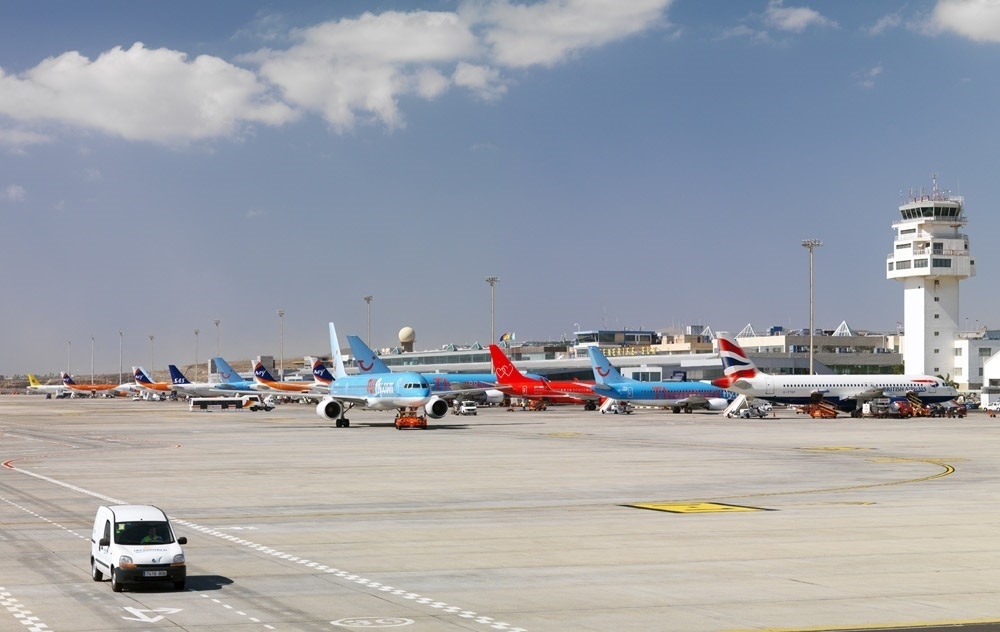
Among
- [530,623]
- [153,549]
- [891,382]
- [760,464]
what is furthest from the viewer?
[891,382]

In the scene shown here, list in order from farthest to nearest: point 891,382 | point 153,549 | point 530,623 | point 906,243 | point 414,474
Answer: point 906,243 → point 891,382 → point 414,474 → point 153,549 → point 530,623

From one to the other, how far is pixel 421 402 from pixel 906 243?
95.5 m

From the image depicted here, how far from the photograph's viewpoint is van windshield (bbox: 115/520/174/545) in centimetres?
2120

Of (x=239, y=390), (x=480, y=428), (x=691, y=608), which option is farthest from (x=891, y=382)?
(x=691, y=608)

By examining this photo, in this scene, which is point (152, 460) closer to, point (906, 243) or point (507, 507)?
point (507, 507)

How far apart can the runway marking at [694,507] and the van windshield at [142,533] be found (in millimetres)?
17047

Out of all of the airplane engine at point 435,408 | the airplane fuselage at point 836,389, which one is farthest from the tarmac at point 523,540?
the airplane fuselage at point 836,389

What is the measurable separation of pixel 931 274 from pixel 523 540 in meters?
139

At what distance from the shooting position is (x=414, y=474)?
4731 cm

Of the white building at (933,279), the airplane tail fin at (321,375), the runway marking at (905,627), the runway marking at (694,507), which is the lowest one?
the runway marking at (694,507)

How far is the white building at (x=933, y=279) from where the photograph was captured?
155 meters

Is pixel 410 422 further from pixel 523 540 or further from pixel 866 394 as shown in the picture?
pixel 866 394

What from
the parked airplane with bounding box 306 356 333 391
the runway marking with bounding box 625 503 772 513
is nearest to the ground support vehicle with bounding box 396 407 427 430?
the parked airplane with bounding box 306 356 333 391

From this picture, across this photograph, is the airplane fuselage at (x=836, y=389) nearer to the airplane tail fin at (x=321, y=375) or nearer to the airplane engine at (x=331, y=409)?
the airplane tail fin at (x=321, y=375)
